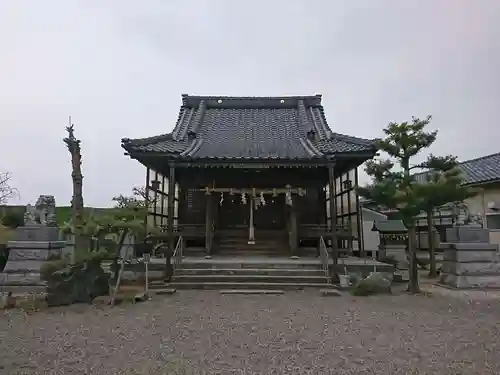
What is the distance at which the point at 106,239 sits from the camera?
375 inches

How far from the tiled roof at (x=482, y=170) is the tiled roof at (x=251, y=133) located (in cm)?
585

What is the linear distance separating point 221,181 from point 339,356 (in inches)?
457

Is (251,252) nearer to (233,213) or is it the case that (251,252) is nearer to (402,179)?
(233,213)

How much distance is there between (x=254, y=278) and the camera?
427 inches

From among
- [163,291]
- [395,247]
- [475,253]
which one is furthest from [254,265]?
[395,247]

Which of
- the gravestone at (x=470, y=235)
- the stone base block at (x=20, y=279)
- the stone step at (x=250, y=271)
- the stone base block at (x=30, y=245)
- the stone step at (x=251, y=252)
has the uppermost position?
the gravestone at (x=470, y=235)

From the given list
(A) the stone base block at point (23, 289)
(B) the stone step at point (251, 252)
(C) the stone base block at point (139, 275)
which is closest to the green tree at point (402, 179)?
(B) the stone step at point (251, 252)

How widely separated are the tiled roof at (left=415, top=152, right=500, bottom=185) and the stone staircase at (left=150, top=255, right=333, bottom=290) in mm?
9091

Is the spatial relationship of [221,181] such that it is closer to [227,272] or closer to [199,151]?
[199,151]

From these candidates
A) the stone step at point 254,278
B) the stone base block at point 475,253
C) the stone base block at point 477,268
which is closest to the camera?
the stone step at point 254,278

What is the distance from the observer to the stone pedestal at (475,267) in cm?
1107

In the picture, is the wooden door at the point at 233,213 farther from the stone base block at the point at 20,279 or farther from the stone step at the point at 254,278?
the stone base block at the point at 20,279

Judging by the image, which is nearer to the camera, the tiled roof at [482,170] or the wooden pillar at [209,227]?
the wooden pillar at [209,227]

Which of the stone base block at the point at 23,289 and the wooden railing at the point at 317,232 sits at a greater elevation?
the wooden railing at the point at 317,232
